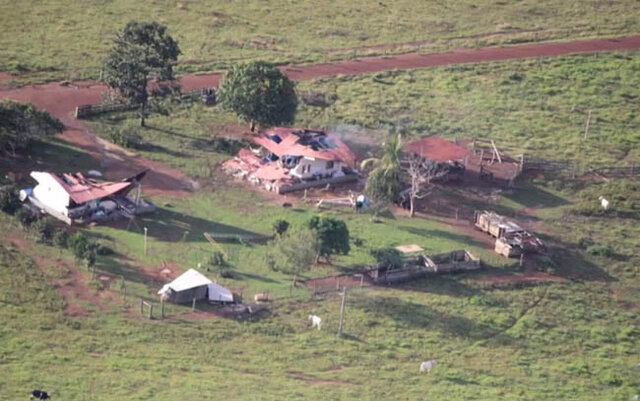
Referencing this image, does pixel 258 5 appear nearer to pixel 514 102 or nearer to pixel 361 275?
pixel 514 102

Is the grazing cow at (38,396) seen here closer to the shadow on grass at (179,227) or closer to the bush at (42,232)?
the bush at (42,232)

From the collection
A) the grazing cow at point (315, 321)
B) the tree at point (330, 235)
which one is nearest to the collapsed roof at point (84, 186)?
the tree at point (330, 235)

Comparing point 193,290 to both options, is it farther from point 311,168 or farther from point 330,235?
point 311,168

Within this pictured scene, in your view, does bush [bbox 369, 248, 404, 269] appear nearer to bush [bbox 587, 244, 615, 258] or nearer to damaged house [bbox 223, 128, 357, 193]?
damaged house [bbox 223, 128, 357, 193]

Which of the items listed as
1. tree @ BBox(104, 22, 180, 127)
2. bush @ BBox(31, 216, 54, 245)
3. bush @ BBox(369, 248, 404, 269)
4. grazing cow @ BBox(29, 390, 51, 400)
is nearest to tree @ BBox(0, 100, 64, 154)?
tree @ BBox(104, 22, 180, 127)

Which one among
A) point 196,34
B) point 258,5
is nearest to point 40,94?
point 196,34

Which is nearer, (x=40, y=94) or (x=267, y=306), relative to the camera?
(x=267, y=306)
